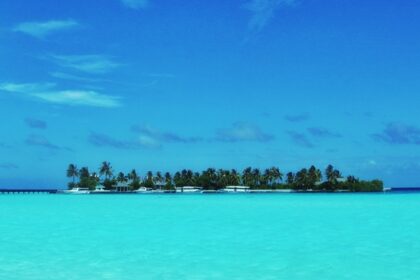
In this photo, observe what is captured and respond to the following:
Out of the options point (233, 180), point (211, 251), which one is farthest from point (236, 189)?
point (211, 251)

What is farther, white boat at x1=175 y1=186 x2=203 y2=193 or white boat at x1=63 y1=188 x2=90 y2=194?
white boat at x1=63 y1=188 x2=90 y2=194

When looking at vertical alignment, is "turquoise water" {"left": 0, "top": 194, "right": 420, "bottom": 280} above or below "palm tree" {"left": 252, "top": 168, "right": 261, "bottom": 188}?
below

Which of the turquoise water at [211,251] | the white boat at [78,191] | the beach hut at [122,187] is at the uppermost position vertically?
the beach hut at [122,187]

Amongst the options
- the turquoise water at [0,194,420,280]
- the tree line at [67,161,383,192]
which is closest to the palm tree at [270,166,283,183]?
the tree line at [67,161,383,192]

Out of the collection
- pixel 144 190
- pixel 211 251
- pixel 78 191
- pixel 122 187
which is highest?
pixel 122 187

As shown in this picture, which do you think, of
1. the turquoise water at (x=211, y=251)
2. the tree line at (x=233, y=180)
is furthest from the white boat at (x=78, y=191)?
the turquoise water at (x=211, y=251)

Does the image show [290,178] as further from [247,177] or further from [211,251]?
[211,251]

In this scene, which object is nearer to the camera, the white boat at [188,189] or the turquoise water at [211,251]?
the turquoise water at [211,251]

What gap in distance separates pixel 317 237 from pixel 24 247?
41.6 ft

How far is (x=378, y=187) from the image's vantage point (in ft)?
518

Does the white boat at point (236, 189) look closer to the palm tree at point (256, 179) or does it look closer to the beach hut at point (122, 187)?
the palm tree at point (256, 179)

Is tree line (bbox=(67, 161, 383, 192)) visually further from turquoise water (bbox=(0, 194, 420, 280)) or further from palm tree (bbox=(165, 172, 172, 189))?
turquoise water (bbox=(0, 194, 420, 280))

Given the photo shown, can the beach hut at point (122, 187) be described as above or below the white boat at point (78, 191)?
above

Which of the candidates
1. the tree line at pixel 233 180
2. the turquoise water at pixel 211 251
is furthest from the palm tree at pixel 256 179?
the turquoise water at pixel 211 251
